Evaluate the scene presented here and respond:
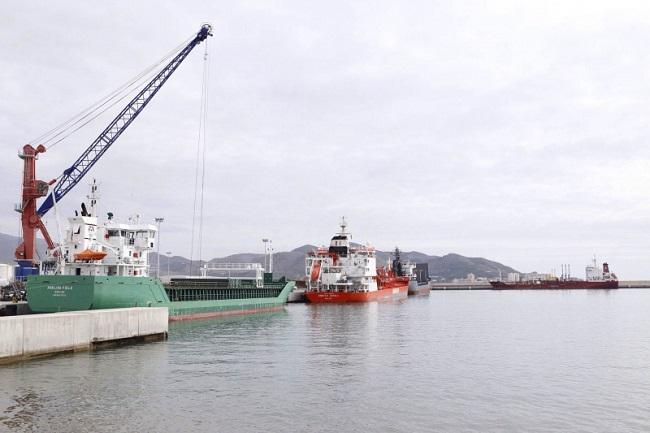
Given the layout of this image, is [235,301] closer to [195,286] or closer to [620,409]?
[195,286]

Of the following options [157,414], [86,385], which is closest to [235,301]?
[86,385]

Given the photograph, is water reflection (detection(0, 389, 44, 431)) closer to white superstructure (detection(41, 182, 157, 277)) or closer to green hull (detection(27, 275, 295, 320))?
green hull (detection(27, 275, 295, 320))

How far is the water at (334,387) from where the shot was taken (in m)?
19.3

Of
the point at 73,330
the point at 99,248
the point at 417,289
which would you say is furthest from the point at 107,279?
the point at 417,289

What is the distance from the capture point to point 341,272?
339 feet

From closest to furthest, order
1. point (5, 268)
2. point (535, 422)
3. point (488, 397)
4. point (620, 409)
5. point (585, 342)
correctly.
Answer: point (535, 422), point (620, 409), point (488, 397), point (585, 342), point (5, 268)

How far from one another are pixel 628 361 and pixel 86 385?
101ft

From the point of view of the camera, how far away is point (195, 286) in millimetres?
64812

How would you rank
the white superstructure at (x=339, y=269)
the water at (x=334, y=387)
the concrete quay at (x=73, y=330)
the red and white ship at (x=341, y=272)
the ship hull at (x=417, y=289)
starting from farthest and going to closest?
the ship hull at (x=417, y=289), the white superstructure at (x=339, y=269), the red and white ship at (x=341, y=272), the concrete quay at (x=73, y=330), the water at (x=334, y=387)

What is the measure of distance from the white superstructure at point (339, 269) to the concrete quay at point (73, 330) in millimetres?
62921

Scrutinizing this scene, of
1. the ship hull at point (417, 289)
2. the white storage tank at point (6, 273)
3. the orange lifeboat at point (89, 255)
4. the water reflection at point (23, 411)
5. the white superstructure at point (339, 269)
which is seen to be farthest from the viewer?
the ship hull at point (417, 289)

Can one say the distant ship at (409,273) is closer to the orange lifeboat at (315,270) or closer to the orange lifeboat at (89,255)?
the orange lifeboat at (315,270)

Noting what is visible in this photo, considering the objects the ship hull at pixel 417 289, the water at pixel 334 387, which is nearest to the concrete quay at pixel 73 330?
the water at pixel 334 387

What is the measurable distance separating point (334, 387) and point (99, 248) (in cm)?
3475
